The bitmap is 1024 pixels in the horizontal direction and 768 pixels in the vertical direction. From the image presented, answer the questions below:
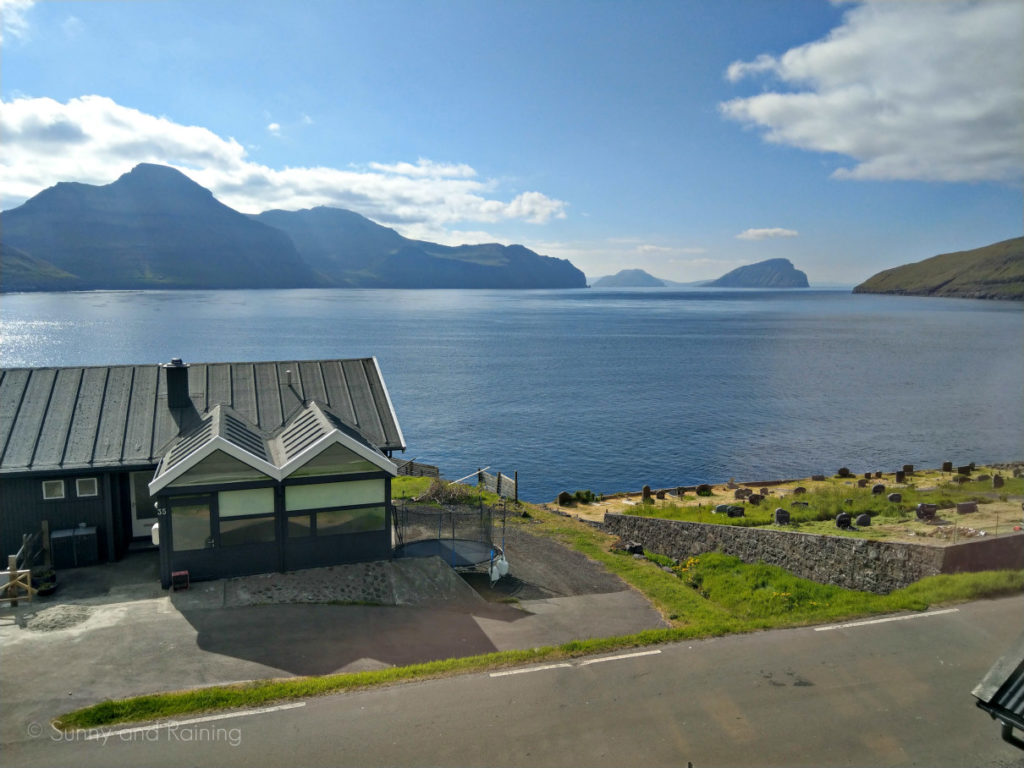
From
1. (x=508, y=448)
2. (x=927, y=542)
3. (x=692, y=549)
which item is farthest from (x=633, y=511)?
(x=508, y=448)

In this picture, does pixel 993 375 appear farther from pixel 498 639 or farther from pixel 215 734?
pixel 215 734

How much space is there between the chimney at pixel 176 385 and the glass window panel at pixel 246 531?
5.68 metres

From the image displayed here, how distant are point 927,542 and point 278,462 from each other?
18.3m

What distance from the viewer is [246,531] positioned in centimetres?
1877

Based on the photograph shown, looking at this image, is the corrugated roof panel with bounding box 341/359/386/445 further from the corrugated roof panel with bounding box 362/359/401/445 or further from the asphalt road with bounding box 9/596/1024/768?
the asphalt road with bounding box 9/596/1024/768

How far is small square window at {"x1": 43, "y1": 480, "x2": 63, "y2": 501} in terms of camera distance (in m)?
19.4

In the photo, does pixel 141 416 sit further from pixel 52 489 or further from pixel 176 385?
pixel 52 489

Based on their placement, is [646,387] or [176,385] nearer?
[176,385]

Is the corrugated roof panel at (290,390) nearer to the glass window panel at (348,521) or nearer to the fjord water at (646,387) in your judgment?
the glass window panel at (348,521)

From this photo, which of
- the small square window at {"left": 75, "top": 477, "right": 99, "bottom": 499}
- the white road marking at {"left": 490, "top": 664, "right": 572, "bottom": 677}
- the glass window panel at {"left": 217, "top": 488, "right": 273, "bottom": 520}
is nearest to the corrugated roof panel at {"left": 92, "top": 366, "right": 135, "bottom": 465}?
the small square window at {"left": 75, "top": 477, "right": 99, "bottom": 499}

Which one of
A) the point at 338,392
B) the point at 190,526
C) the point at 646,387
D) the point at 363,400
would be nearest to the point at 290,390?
the point at 338,392

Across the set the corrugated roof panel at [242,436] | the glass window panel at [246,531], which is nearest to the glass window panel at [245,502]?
the glass window panel at [246,531]

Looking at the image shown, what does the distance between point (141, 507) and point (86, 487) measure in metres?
1.79

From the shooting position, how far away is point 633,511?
30.5 meters
